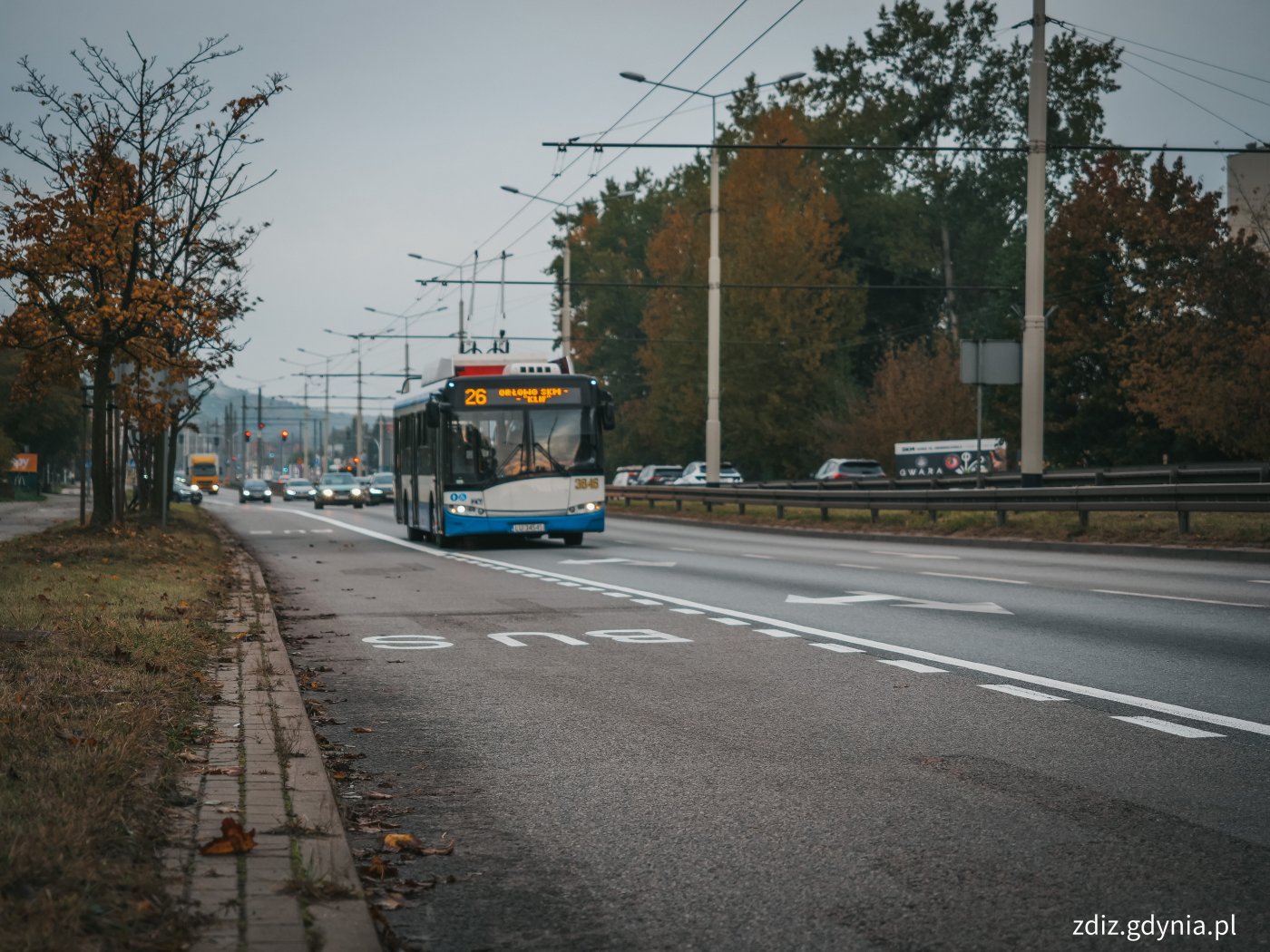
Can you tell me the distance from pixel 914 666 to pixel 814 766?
378 centimetres

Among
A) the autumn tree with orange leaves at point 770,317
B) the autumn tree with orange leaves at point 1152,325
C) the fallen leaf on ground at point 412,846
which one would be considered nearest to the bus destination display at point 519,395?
the autumn tree with orange leaves at point 1152,325

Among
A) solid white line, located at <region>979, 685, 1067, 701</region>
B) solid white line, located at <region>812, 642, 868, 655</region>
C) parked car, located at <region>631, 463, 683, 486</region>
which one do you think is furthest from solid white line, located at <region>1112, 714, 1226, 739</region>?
parked car, located at <region>631, 463, 683, 486</region>

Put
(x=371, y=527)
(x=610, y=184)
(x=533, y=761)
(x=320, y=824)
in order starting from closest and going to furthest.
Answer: (x=320, y=824) → (x=533, y=761) → (x=371, y=527) → (x=610, y=184)

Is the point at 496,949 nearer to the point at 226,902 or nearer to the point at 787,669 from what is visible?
the point at 226,902

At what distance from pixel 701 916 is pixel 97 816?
1.95 metres

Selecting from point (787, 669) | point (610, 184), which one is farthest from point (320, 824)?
point (610, 184)

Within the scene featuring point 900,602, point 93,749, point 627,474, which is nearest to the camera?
point 93,749

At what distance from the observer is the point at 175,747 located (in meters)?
7.04

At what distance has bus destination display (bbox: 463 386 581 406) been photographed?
30031 mm

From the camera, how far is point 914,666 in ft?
36.1

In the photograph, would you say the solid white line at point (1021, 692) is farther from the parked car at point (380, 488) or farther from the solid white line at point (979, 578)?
the parked car at point (380, 488)

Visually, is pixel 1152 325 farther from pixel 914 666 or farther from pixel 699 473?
pixel 914 666

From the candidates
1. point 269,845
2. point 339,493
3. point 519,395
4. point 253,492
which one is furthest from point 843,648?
point 253,492

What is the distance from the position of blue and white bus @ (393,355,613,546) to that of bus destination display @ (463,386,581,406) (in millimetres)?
16
